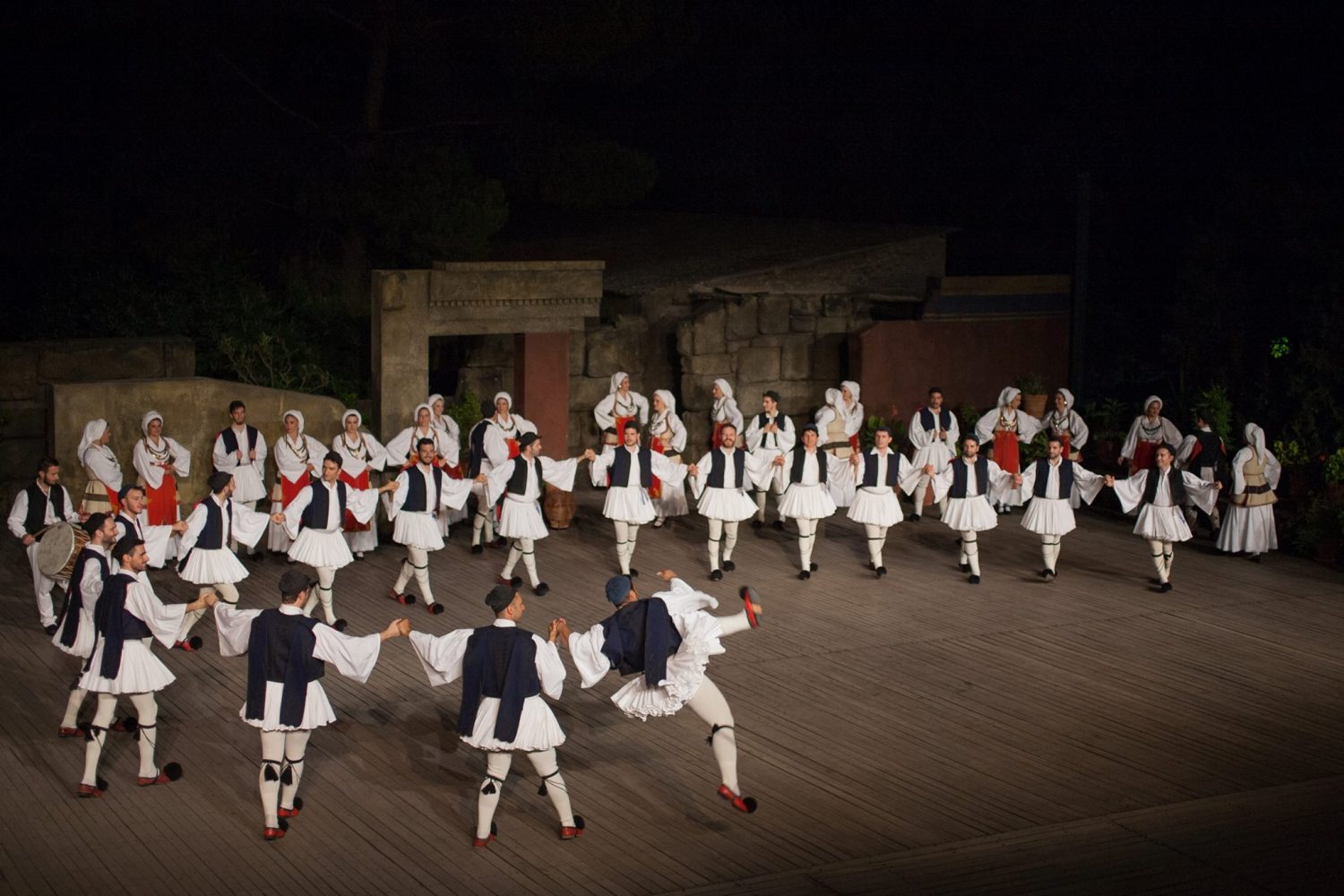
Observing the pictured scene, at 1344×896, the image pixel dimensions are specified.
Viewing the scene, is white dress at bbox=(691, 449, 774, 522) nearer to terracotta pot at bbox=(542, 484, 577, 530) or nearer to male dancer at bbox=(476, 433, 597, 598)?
male dancer at bbox=(476, 433, 597, 598)

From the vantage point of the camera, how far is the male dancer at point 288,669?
830 centimetres

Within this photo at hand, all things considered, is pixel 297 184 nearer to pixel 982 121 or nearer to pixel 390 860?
pixel 982 121

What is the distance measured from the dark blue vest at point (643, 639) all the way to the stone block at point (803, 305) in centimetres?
1021

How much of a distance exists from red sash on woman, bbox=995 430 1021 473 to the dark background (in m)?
2.51

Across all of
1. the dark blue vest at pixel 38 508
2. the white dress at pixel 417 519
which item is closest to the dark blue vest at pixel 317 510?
the white dress at pixel 417 519

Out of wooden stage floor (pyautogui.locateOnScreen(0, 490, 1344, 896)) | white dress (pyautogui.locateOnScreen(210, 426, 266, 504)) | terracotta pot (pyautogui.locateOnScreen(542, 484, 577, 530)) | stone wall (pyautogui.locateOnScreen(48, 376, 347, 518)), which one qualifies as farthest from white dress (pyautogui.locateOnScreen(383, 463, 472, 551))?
terracotta pot (pyautogui.locateOnScreen(542, 484, 577, 530))

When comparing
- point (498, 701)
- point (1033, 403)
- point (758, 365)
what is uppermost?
point (758, 365)

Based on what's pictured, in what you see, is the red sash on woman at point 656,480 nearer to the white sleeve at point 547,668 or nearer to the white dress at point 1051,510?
the white dress at point 1051,510

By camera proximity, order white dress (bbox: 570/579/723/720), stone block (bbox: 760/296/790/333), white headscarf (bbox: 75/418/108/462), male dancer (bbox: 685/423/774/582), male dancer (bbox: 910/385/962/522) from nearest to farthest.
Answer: white dress (bbox: 570/579/723/720) < white headscarf (bbox: 75/418/108/462) < male dancer (bbox: 685/423/774/582) < male dancer (bbox: 910/385/962/522) < stone block (bbox: 760/296/790/333)

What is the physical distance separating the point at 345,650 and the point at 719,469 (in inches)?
242

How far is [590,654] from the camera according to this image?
8.65m

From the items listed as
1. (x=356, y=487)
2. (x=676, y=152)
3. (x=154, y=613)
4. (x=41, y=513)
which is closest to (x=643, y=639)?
(x=154, y=613)

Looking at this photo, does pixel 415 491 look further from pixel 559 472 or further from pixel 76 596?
pixel 76 596

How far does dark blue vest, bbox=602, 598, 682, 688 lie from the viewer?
860 centimetres
